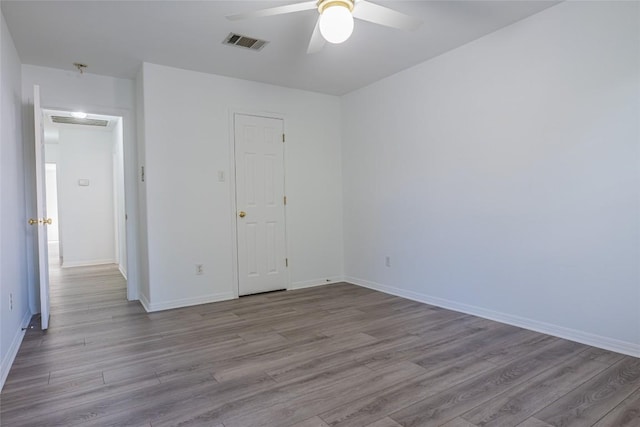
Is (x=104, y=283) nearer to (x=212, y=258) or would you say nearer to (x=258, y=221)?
(x=212, y=258)

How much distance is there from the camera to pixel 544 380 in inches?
87.7

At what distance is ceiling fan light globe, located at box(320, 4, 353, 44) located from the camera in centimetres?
215

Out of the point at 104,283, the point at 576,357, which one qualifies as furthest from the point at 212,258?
the point at 576,357

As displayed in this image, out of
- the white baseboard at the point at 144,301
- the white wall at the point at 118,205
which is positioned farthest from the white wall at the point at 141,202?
the white wall at the point at 118,205

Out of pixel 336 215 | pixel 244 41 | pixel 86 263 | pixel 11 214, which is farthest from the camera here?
pixel 86 263

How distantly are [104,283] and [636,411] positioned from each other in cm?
594

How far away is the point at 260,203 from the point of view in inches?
181

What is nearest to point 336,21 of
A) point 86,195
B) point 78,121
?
point 78,121

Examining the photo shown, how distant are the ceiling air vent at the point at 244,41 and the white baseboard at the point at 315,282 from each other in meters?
2.86

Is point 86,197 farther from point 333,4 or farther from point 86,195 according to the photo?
point 333,4

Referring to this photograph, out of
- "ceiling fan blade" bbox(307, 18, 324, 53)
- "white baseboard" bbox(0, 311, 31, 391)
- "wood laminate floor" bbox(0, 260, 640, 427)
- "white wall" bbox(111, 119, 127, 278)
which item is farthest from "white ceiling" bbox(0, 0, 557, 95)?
"wood laminate floor" bbox(0, 260, 640, 427)

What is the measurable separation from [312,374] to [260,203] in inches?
103

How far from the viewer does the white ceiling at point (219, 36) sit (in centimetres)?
279

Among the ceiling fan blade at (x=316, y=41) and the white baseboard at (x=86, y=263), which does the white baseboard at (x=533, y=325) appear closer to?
the ceiling fan blade at (x=316, y=41)
